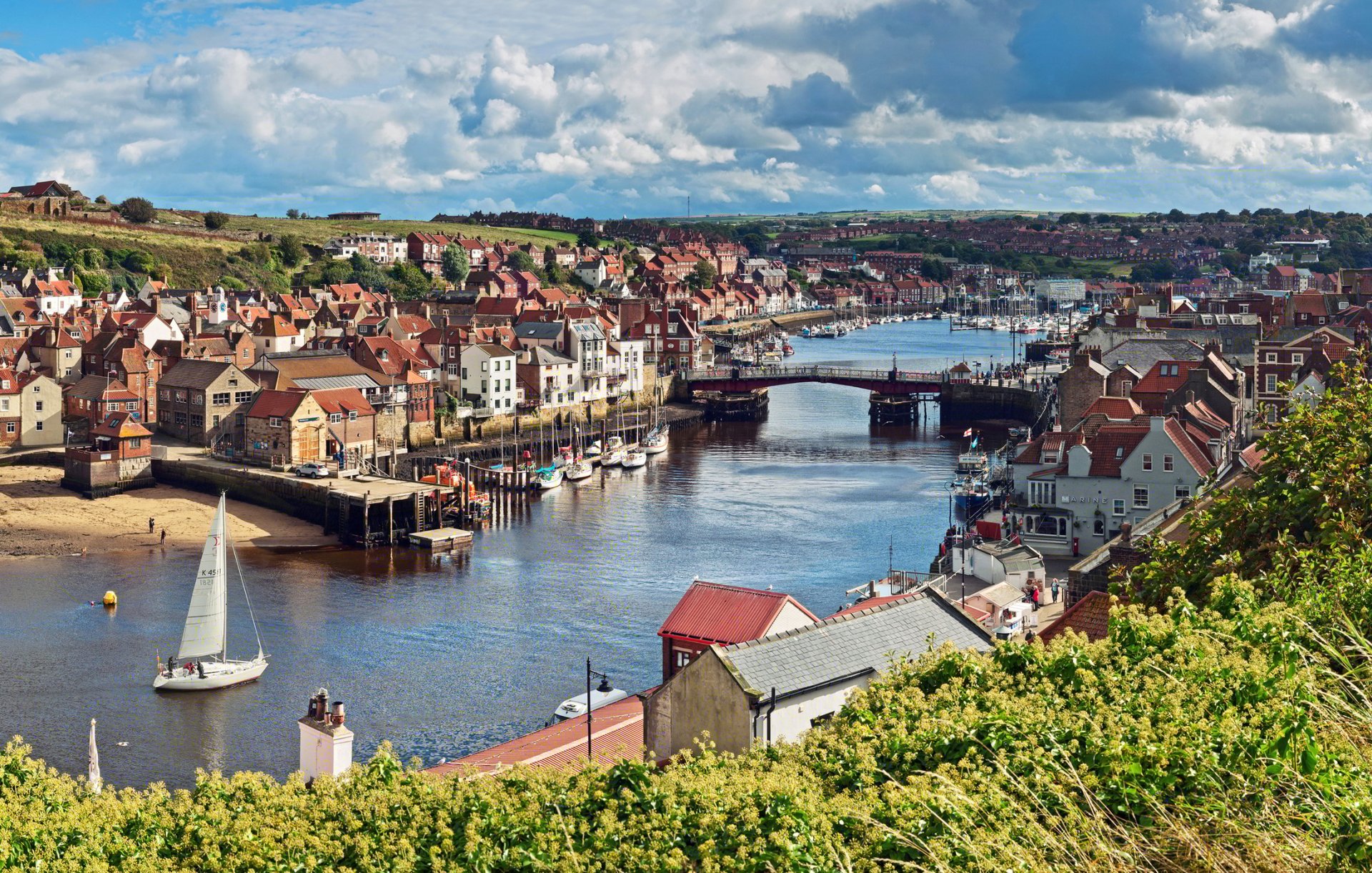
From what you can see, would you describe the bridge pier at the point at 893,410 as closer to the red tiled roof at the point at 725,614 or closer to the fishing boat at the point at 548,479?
the fishing boat at the point at 548,479

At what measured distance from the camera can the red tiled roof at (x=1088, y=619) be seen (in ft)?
65.6

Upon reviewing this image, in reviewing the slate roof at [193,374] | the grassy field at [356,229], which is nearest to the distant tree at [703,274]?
the grassy field at [356,229]

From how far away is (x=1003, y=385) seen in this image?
284ft

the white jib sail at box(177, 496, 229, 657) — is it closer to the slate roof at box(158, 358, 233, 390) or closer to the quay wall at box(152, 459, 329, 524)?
the quay wall at box(152, 459, 329, 524)

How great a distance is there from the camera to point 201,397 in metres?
63.5

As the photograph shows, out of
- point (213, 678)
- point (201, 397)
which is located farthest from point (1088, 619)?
point (201, 397)

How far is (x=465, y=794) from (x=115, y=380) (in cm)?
5886

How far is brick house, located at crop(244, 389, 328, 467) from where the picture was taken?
5738 centimetres

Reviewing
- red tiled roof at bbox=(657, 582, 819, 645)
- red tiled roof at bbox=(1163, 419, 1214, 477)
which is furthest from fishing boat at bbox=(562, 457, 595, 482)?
red tiled roof at bbox=(657, 582, 819, 645)

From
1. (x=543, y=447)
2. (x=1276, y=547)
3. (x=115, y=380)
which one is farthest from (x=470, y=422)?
(x=1276, y=547)

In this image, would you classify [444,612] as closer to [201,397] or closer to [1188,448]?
[1188,448]

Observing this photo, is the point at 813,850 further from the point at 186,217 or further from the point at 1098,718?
the point at 186,217

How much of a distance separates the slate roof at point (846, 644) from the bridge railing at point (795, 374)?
225ft

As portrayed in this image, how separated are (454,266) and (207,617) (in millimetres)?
107051
